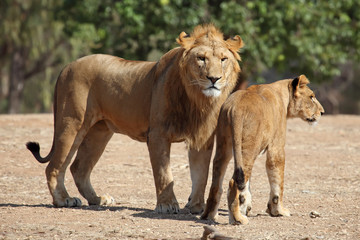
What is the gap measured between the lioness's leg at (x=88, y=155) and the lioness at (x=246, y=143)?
5.36 feet

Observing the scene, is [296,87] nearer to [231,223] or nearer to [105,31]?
[231,223]

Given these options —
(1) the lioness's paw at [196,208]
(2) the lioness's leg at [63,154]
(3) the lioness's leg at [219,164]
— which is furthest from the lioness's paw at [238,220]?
(2) the lioness's leg at [63,154]

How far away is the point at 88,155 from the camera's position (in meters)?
7.02

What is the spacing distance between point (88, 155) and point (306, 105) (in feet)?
7.06

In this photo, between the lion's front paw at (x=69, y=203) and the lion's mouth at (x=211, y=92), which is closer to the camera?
the lion's mouth at (x=211, y=92)

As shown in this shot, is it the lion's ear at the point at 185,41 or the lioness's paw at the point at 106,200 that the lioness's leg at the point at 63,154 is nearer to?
the lioness's paw at the point at 106,200

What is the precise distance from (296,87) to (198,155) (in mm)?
1039

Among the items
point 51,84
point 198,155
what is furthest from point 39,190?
point 51,84

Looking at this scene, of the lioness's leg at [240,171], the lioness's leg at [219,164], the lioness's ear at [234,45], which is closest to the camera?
the lioness's leg at [240,171]

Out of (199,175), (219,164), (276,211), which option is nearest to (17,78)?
(199,175)

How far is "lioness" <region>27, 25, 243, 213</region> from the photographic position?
19.6 feet

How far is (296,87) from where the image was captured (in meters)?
6.30

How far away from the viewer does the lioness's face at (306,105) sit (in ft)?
20.8

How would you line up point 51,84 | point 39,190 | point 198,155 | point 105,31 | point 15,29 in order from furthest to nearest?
point 51,84 → point 15,29 → point 105,31 → point 39,190 → point 198,155
